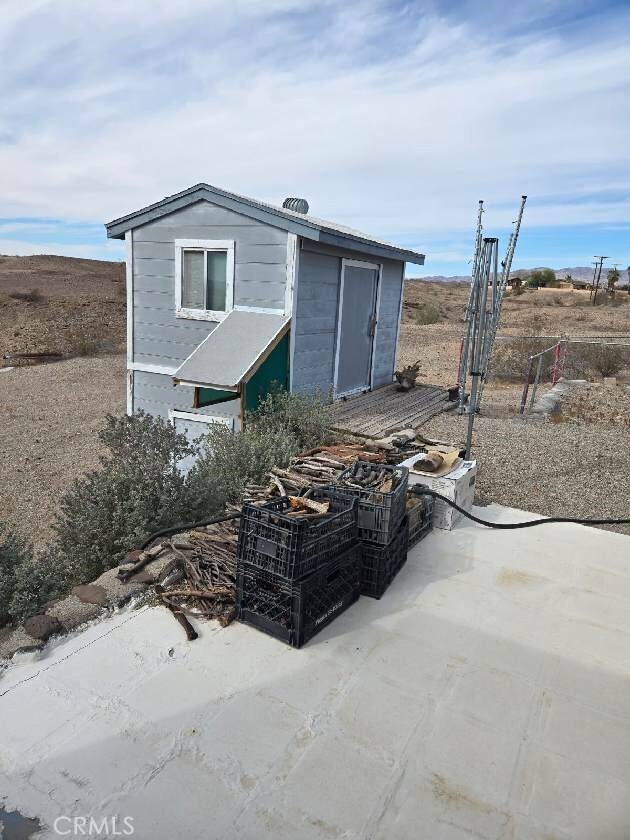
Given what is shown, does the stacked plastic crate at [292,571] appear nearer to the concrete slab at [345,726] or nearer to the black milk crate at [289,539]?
the black milk crate at [289,539]

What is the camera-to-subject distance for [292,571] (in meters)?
3.21

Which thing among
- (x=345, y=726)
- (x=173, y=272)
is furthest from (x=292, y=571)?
(x=173, y=272)

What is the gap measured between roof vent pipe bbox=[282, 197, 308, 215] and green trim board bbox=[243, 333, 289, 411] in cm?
358

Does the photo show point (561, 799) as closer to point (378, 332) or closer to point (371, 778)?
point (371, 778)

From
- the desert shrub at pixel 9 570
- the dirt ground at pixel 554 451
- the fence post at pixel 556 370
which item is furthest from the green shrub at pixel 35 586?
the fence post at pixel 556 370

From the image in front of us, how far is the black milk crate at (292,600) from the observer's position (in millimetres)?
3289

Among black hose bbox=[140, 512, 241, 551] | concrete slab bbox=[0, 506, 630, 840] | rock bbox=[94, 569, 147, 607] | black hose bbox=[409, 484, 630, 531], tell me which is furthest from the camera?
black hose bbox=[409, 484, 630, 531]

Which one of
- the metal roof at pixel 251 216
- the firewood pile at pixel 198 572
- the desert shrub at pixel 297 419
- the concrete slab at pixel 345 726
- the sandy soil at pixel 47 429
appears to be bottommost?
the sandy soil at pixel 47 429

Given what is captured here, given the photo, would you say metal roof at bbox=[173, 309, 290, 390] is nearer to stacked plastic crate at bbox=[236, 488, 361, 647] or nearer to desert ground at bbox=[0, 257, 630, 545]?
desert ground at bbox=[0, 257, 630, 545]

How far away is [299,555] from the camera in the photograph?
3.21 m

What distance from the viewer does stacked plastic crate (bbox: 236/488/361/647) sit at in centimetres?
324

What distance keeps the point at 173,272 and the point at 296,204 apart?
9.44 feet

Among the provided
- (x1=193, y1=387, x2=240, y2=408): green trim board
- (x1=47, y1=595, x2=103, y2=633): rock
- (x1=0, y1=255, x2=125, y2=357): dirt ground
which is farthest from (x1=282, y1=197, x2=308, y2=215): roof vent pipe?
(x1=0, y1=255, x2=125, y2=357): dirt ground

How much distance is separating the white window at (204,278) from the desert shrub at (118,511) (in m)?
3.71
